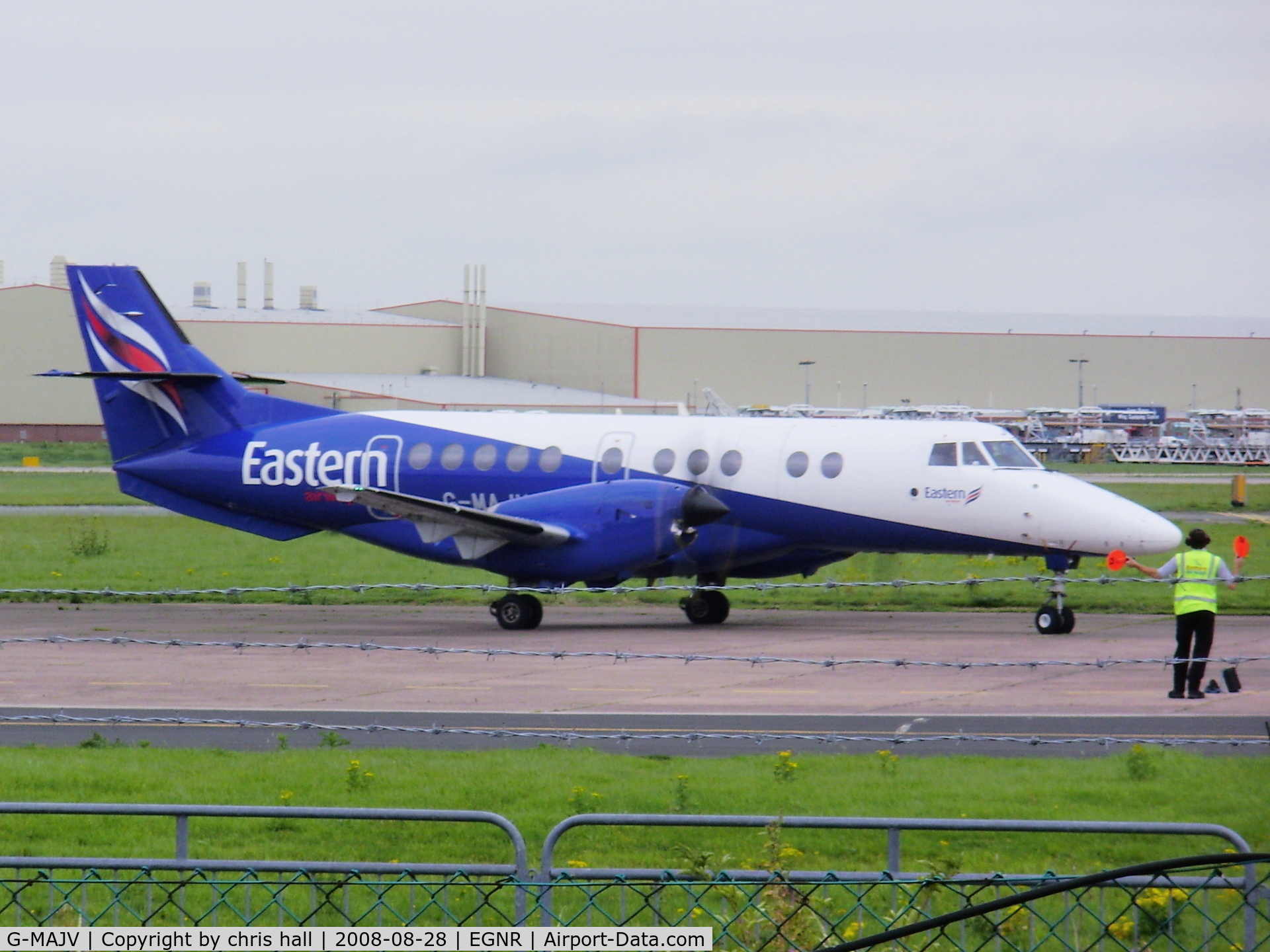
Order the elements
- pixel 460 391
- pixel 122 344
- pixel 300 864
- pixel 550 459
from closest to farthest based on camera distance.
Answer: pixel 300 864 < pixel 550 459 < pixel 122 344 < pixel 460 391

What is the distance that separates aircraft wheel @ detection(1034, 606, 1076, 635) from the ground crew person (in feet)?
15.0

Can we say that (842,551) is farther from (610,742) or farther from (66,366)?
(66,366)

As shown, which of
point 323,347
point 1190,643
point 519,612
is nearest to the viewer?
point 1190,643

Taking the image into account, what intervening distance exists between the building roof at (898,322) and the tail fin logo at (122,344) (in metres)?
55.6

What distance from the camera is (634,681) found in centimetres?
1641

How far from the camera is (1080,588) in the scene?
26812 mm

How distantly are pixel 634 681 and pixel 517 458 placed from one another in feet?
23.2

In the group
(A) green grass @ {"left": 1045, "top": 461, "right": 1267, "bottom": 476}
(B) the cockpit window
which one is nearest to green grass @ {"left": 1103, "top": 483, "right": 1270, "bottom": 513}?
Answer: (A) green grass @ {"left": 1045, "top": 461, "right": 1267, "bottom": 476}

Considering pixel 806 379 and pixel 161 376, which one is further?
pixel 806 379

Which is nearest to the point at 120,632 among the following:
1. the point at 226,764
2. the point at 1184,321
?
the point at 226,764

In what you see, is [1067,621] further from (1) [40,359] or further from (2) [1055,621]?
(1) [40,359]

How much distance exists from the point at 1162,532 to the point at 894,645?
12.7ft

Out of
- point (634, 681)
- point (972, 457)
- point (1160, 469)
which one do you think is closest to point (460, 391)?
point (1160, 469)

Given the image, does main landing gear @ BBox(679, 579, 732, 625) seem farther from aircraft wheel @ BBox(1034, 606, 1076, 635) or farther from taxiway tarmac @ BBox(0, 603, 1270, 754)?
aircraft wheel @ BBox(1034, 606, 1076, 635)
